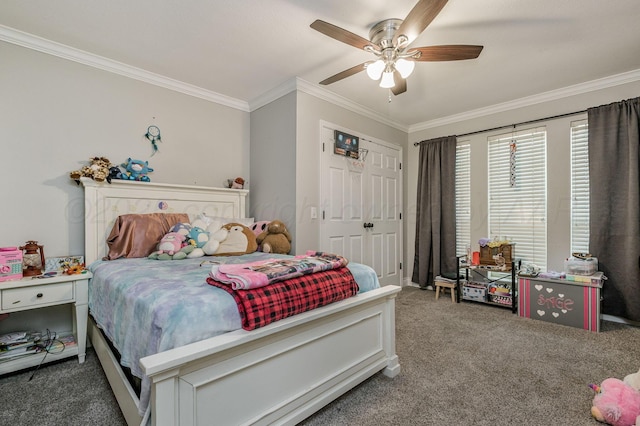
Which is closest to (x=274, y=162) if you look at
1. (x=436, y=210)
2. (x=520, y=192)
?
(x=436, y=210)

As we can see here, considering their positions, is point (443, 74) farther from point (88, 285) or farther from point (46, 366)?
point (46, 366)

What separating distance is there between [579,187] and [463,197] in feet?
4.00

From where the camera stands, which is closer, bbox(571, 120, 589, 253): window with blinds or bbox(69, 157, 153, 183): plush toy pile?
bbox(69, 157, 153, 183): plush toy pile

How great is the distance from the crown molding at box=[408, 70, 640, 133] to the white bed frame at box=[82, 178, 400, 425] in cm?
317

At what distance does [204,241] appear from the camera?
254 centimetres

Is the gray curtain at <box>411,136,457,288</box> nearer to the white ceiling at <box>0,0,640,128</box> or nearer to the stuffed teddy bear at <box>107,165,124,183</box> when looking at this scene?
the white ceiling at <box>0,0,640,128</box>

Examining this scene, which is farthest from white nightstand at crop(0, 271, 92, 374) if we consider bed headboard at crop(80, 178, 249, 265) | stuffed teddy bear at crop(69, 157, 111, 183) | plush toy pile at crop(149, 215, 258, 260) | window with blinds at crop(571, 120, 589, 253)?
window with blinds at crop(571, 120, 589, 253)

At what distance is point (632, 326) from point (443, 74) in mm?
3026

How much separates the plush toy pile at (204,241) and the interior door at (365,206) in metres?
0.97

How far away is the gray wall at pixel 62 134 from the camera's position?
2.32 meters

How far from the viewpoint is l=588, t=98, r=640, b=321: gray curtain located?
2.85 meters

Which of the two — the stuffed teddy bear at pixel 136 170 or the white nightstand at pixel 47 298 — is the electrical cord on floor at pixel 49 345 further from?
the stuffed teddy bear at pixel 136 170

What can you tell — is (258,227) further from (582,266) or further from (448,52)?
(582,266)

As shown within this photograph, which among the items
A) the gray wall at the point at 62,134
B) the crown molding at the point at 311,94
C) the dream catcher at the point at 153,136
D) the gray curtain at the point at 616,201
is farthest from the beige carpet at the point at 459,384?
the crown molding at the point at 311,94
